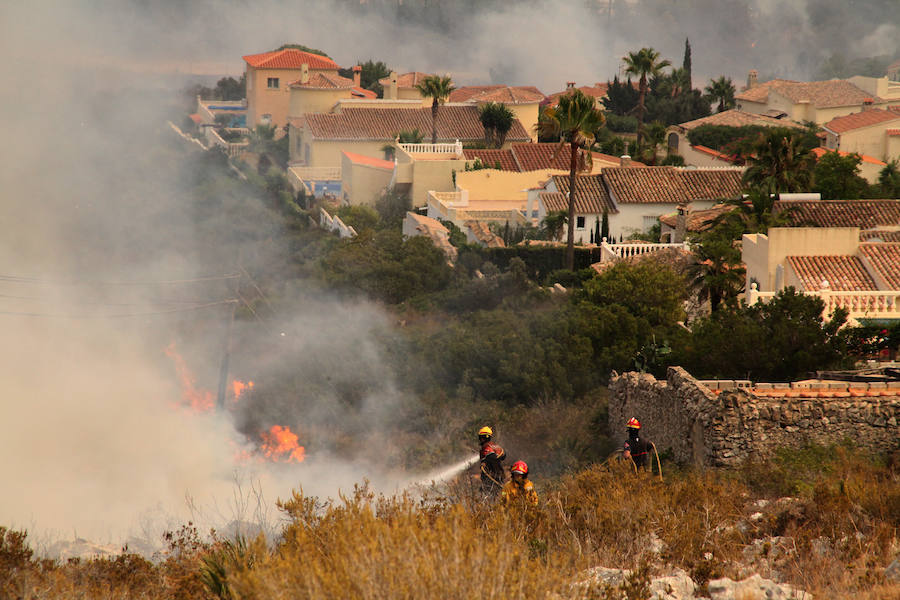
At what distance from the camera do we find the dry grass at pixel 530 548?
7.98m

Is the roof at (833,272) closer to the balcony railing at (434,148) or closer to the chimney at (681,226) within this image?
the chimney at (681,226)

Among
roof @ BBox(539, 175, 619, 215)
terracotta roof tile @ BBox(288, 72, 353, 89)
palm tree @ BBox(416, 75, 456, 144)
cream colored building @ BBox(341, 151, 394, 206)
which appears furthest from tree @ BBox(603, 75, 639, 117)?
roof @ BBox(539, 175, 619, 215)

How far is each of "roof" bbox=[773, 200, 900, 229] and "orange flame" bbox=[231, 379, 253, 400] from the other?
16.6m

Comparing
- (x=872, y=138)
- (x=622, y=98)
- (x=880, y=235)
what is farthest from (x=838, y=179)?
(x=622, y=98)

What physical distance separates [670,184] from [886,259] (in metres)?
18.1

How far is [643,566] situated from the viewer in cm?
955

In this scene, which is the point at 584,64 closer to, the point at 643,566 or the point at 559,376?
the point at 559,376

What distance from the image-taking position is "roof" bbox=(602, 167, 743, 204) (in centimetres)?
4225

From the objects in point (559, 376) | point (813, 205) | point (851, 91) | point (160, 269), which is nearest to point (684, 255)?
point (813, 205)

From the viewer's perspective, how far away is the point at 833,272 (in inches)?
1013

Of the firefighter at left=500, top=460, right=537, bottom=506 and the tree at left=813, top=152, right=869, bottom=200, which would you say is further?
the tree at left=813, top=152, right=869, bottom=200

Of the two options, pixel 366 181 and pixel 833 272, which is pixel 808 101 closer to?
pixel 366 181

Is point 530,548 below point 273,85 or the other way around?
below

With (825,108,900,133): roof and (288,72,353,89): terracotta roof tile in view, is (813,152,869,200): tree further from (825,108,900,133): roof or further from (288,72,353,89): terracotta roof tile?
(288,72,353,89): terracotta roof tile
